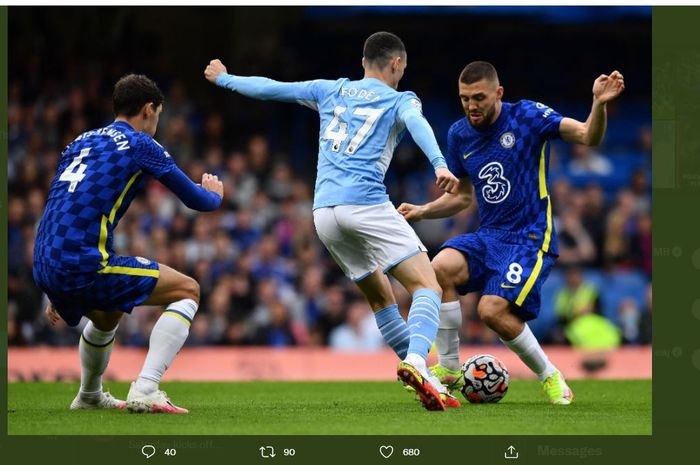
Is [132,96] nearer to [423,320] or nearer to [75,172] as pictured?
[75,172]

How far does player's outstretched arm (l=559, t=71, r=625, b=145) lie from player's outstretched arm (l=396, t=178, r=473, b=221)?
91cm

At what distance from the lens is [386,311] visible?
7262mm

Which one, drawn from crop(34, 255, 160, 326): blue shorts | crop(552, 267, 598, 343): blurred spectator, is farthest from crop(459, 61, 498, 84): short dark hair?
crop(552, 267, 598, 343): blurred spectator

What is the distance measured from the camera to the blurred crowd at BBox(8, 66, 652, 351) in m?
13.6

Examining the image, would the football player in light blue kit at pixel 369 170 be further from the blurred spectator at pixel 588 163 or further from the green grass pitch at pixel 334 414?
the blurred spectator at pixel 588 163

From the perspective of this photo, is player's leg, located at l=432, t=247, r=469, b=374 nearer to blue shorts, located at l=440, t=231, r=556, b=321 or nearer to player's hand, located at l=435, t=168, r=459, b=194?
blue shorts, located at l=440, t=231, r=556, b=321

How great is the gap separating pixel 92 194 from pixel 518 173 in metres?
2.87

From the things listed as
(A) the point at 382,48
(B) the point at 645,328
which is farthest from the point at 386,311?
(B) the point at 645,328

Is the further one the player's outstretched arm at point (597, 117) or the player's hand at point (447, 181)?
the player's outstretched arm at point (597, 117)

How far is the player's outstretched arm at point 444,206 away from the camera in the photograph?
7.23 meters
